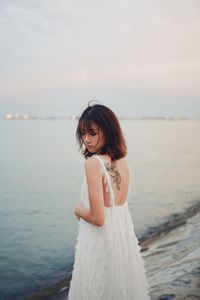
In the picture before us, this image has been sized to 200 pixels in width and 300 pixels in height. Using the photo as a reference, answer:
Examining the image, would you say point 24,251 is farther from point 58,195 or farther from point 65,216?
point 58,195

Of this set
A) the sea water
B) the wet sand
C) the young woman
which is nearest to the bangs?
the young woman

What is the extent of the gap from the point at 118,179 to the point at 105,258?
0.64 metres

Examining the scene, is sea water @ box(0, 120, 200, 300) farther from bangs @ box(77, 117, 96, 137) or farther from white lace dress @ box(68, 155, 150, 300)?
bangs @ box(77, 117, 96, 137)

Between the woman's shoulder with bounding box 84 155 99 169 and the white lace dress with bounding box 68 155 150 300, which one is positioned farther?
the white lace dress with bounding box 68 155 150 300

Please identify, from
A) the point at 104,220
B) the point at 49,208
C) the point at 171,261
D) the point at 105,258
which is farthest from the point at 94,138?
the point at 49,208

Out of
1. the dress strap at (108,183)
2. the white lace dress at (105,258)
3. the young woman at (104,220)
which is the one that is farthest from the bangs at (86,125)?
the white lace dress at (105,258)

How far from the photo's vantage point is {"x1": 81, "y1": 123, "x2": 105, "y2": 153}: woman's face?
Result: 9.22ft

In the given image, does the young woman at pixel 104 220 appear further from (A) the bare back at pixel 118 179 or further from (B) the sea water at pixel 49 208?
(B) the sea water at pixel 49 208

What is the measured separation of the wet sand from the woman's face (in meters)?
2.71

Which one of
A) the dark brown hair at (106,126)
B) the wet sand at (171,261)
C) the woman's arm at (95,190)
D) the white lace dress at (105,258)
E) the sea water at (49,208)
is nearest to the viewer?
the woman's arm at (95,190)

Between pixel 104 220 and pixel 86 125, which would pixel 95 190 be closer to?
pixel 104 220

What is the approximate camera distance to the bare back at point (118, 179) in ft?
9.21

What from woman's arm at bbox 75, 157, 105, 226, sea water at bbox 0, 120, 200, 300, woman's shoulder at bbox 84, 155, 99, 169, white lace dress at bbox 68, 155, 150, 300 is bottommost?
sea water at bbox 0, 120, 200, 300

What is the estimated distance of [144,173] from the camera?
26484 millimetres
